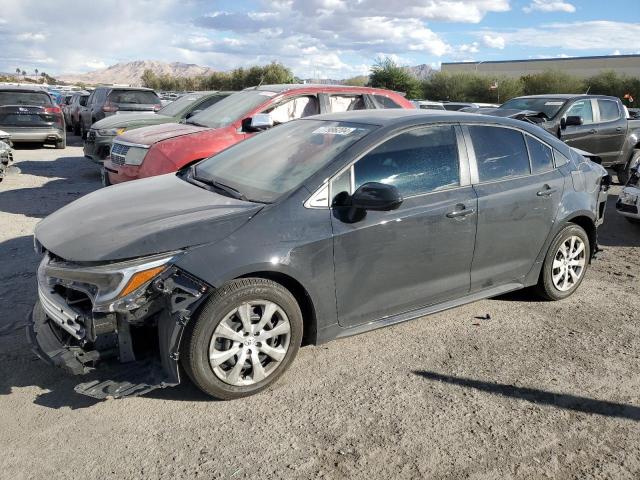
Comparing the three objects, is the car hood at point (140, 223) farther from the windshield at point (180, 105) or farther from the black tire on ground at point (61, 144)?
the black tire on ground at point (61, 144)

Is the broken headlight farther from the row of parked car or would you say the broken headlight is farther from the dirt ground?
the dirt ground

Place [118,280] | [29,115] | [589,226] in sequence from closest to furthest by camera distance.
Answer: [118,280], [589,226], [29,115]

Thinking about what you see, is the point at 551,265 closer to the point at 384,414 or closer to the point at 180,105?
the point at 384,414

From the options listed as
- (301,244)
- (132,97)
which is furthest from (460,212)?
(132,97)

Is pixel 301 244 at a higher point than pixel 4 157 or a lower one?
lower

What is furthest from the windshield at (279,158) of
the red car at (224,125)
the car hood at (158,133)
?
the car hood at (158,133)

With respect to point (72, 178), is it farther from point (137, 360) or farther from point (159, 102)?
point (137, 360)

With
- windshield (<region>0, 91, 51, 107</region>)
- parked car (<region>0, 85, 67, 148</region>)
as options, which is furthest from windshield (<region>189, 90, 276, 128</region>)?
windshield (<region>0, 91, 51, 107</region>)

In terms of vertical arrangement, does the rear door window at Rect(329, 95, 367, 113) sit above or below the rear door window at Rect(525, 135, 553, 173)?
above

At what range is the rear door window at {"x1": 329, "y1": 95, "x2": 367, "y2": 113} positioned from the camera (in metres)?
7.82

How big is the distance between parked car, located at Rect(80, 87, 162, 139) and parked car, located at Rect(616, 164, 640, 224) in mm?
11410

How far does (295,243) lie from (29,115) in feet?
43.6

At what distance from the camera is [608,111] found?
11438 millimetres

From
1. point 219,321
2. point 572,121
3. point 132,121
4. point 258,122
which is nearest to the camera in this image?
point 219,321
